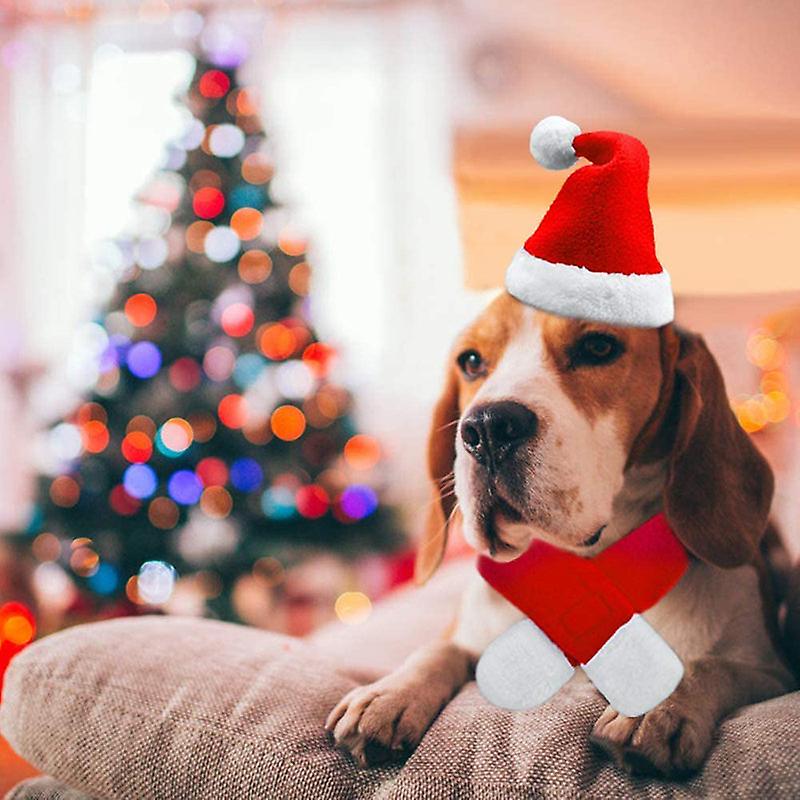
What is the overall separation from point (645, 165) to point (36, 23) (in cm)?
479

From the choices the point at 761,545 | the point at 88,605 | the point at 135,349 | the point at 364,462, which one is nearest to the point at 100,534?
the point at 88,605

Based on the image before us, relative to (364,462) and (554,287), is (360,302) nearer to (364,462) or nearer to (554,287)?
(364,462)

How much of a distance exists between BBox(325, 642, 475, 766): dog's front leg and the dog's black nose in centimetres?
26

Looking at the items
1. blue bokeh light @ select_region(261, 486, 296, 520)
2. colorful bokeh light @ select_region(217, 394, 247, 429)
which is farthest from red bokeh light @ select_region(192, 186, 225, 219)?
blue bokeh light @ select_region(261, 486, 296, 520)

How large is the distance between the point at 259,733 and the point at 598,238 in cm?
58

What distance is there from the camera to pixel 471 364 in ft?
3.02

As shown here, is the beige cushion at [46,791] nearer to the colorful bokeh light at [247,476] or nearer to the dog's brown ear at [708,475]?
the dog's brown ear at [708,475]

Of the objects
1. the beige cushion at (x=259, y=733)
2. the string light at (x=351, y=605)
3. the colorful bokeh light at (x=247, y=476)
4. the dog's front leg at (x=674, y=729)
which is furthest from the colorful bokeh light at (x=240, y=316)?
the dog's front leg at (x=674, y=729)

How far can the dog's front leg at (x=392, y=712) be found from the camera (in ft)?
2.66

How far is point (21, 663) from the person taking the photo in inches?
39.1

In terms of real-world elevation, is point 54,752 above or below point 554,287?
below

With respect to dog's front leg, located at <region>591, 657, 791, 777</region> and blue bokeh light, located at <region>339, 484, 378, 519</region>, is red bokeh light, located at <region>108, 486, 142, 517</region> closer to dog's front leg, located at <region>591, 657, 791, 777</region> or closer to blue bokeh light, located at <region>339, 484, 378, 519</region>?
blue bokeh light, located at <region>339, 484, 378, 519</region>

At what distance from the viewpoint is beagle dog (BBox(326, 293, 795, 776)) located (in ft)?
2.54

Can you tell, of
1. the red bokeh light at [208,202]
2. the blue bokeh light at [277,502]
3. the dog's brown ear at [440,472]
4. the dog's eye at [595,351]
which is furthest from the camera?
the red bokeh light at [208,202]
